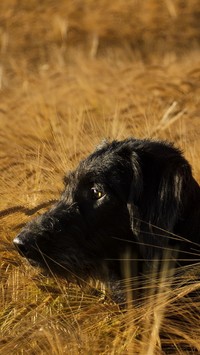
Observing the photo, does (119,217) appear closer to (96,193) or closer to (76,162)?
(96,193)

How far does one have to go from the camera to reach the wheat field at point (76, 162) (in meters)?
4.17

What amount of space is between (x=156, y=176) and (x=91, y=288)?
2.34 ft

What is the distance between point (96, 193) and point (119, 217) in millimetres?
154

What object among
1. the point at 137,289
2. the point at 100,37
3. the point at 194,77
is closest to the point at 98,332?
the point at 137,289

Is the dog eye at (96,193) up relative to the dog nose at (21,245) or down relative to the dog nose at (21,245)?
up

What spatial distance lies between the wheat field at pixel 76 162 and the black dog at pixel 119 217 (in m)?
0.15

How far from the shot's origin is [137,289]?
4.50m

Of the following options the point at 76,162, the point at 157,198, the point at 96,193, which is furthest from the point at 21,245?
the point at 76,162

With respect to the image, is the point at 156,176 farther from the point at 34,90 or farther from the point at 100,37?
the point at 100,37

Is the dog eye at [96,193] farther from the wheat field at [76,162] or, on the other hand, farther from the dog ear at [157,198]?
the wheat field at [76,162]

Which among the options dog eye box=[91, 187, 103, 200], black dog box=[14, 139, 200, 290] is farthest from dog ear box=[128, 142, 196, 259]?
dog eye box=[91, 187, 103, 200]

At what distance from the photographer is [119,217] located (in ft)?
14.8

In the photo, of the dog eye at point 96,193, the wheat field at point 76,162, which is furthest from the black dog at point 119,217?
the wheat field at point 76,162

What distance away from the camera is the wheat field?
4168 mm
